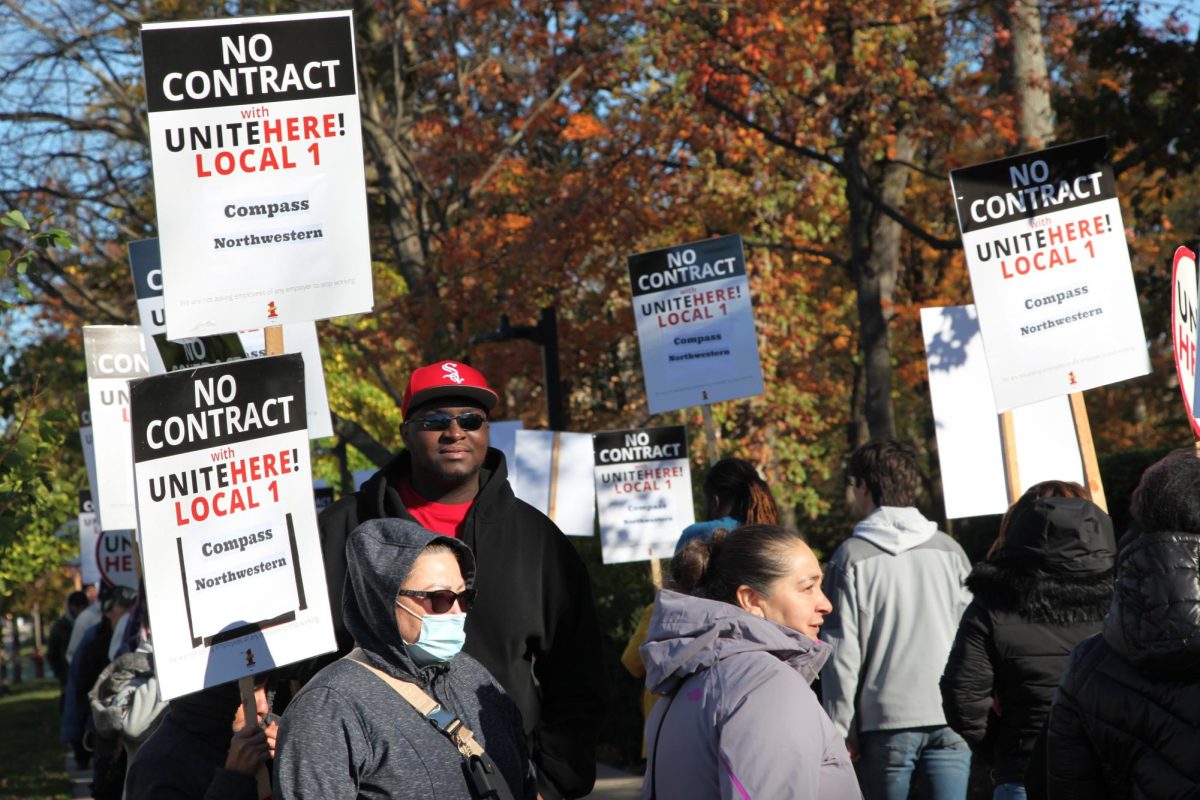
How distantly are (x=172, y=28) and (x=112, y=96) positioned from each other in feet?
53.0

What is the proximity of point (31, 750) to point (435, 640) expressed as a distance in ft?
62.7

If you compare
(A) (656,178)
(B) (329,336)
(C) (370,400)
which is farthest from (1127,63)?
(C) (370,400)

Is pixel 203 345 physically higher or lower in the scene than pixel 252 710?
higher

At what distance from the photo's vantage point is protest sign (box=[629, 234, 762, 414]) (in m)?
10.5

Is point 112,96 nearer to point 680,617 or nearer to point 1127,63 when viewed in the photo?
point 1127,63

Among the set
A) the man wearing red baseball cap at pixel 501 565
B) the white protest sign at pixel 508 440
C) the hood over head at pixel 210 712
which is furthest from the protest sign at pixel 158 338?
the white protest sign at pixel 508 440

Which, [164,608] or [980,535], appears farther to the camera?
[980,535]

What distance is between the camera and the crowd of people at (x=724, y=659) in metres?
3.22

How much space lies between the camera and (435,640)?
→ 3.52m

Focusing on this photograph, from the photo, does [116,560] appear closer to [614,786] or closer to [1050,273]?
[614,786]

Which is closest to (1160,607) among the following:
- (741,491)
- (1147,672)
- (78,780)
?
(1147,672)

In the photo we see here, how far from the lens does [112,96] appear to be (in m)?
20.0

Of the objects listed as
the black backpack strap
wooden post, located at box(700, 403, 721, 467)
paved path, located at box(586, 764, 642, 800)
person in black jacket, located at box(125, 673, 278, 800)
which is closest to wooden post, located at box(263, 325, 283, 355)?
person in black jacket, located at box(125, 673, 278, 800)

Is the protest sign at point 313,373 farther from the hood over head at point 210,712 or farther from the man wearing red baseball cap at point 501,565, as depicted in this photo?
the hood over head at point 210,712
